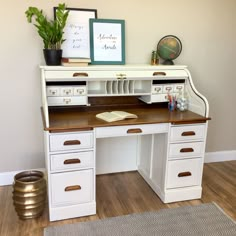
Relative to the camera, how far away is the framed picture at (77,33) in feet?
7.86

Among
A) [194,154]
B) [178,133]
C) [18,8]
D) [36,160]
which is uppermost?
[18,8]

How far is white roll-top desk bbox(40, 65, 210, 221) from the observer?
2.04 m

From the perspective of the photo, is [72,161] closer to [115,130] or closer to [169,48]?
[115,130]

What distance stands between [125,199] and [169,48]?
147 cm

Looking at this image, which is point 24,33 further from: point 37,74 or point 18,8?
point 37,74

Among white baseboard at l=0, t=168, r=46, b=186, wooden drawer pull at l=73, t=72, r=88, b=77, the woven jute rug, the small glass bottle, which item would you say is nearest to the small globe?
the small glass bottle

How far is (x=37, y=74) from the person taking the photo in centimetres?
246

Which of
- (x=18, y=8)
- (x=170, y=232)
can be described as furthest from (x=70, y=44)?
(x=170, y=232)

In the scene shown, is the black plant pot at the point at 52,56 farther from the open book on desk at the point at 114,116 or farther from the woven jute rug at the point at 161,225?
the woven jute rug at the point at 161,225

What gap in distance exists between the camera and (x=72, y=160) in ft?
6.70

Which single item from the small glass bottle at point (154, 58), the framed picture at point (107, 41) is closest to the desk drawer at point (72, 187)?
the framed picture at point (107, 41)

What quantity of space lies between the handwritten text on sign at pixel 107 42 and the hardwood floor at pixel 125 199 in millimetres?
1229

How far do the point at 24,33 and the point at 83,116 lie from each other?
90 centimetres

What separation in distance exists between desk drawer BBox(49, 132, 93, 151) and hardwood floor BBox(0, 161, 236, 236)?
0.60m
